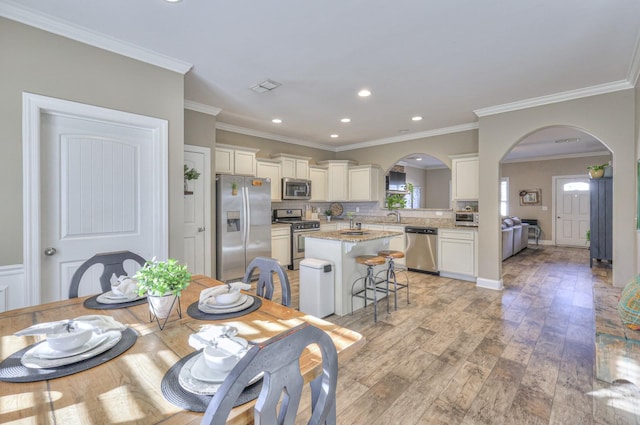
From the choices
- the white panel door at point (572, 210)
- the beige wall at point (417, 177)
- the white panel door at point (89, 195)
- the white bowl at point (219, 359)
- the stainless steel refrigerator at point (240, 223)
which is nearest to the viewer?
the white bowl at point (219, 359)

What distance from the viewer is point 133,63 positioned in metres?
2.65

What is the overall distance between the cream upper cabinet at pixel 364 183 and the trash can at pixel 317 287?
3249 mm

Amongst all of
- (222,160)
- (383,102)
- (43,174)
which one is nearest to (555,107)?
(383,102)

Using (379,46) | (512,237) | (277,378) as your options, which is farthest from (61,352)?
(512,237)

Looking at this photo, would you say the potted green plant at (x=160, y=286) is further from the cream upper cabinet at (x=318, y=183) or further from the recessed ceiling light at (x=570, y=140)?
the recessed ceiling light at (x=570, y=140)

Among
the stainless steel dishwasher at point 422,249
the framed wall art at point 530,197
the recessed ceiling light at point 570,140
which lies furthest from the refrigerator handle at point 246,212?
the framed wall art at point 530,197

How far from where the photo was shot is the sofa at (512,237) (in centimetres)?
641

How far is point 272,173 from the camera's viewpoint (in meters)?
5.64

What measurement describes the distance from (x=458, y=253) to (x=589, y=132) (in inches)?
91.2

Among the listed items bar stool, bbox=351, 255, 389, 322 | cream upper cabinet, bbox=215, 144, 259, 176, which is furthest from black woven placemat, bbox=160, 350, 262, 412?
cream upper cabinet, bbox=215, 144, 259, 176

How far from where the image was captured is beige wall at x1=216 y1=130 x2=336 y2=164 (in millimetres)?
5234

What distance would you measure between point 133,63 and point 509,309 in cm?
480

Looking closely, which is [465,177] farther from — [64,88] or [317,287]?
[64,88]

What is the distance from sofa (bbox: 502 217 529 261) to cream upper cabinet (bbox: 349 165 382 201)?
9.23 ft
